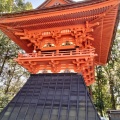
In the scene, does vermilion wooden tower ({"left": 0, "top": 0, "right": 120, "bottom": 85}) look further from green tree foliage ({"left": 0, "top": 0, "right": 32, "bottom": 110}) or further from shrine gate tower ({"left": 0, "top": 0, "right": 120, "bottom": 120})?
green tree foliage ({"left": 0, "top": 0, "right": 32, "bottom": 110})

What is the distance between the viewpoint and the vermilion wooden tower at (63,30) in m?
6.38

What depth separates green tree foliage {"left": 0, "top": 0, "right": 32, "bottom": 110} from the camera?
1562 centimetres

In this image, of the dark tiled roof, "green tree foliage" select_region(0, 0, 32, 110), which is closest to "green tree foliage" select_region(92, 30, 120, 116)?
"green tree foliage" select_region(0, 0, 32, 110)

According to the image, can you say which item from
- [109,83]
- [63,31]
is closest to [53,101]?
[63,31]

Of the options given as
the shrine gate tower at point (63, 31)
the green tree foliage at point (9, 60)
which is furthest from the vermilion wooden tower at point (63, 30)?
the green tree foliage at point (9, 60)

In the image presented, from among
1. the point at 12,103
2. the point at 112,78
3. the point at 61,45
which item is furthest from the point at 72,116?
the point at 112,78

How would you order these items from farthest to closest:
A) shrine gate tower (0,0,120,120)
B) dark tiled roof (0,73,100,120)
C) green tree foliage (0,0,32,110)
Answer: green tree foliage (0,0,32,110) → shrine gate tower (0,0,120,120) → dark tiled roof (0,73,100,120)

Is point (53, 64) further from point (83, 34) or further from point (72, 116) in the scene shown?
point (72, 116)

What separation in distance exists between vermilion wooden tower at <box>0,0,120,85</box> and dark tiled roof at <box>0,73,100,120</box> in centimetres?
78

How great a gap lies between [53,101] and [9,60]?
1553cm

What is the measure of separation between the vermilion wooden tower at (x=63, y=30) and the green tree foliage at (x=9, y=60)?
9.00 meters

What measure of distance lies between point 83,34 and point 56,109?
3.89 meters

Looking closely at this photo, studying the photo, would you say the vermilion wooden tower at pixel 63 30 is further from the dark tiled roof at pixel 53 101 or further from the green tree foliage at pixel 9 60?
the green tree foliage at pixel 9 60

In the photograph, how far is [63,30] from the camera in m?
7.47
